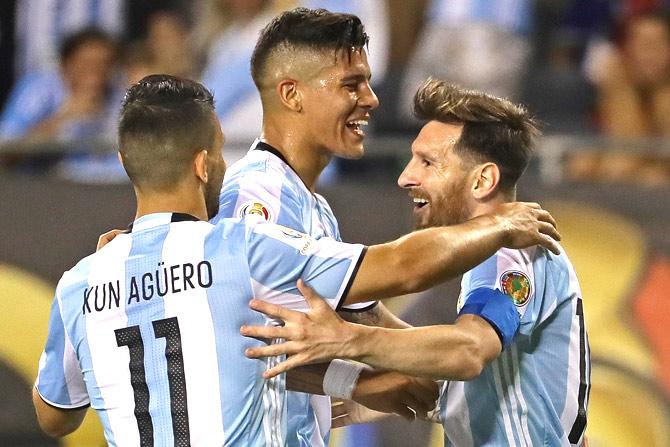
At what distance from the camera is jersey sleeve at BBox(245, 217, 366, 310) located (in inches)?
137

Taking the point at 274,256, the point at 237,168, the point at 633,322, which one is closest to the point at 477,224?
the point at 274,256

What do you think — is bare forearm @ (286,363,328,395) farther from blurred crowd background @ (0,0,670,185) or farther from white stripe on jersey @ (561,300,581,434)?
blurred crowd background @ (0,0,670,185)

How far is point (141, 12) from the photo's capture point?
9.21 meters

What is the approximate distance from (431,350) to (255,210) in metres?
0.89

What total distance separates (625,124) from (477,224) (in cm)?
494

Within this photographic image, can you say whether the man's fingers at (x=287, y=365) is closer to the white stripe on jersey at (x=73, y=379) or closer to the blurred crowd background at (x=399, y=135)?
the white stripe on jersey at (x=73, y=379)

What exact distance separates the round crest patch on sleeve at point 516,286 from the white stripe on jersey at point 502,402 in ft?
0.77

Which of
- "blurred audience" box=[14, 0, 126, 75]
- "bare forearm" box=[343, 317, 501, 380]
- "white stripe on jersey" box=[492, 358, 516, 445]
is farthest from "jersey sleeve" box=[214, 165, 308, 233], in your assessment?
"blurred audience" box=[14, 0, 126, 75]

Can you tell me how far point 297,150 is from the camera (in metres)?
4.65

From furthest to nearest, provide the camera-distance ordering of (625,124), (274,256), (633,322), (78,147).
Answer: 1. (625,124)
2. (78,147)
3. (633,322)
4. (274,256)

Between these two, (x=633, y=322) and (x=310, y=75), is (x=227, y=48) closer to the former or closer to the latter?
(x=633, y=322)

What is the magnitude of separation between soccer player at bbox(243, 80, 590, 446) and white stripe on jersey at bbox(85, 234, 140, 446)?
394mm

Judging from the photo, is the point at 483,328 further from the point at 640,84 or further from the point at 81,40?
the point at 81,40


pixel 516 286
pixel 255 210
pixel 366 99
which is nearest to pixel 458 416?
pixel 516 286
